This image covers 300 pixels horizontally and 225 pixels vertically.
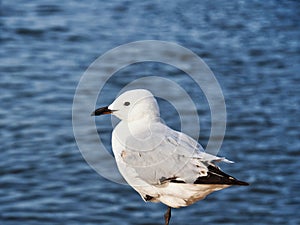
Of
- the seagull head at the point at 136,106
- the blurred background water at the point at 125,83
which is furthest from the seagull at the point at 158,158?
the blurred background water at the point at 125,83

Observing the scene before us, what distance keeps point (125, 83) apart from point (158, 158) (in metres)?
3.84

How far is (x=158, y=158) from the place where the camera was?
4.87 meters

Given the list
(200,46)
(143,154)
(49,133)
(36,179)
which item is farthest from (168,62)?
(143,154)

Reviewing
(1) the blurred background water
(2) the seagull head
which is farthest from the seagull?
(1) the blurred background water

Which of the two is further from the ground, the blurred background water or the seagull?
the seagull

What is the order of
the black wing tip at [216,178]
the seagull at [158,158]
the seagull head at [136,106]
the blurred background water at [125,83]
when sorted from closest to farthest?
1. the black wing tip at [216,178]
2. the seagull at [158,158]
3. the seagull head at [136,106]
4. the blurred background water at [125,83]

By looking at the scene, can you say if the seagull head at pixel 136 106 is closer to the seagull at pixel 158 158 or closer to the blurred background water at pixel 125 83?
the seagull at pixel 158 158

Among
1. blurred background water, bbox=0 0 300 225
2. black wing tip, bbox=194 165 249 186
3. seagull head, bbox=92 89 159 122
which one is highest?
seagull head, bbox=92 89 159 122

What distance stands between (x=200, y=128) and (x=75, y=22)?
2.82 meters

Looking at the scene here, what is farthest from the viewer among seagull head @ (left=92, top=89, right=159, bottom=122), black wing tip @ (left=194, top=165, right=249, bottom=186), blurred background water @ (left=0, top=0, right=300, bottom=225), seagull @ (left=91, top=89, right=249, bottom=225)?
blurred background water @ (left=0, top=0, right=300, bottom=225)

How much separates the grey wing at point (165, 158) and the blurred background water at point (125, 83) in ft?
6.21

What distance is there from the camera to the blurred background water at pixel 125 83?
6.93 m

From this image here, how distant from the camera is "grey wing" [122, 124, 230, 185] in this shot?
4.77m

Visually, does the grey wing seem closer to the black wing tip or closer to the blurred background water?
the black wing tip
